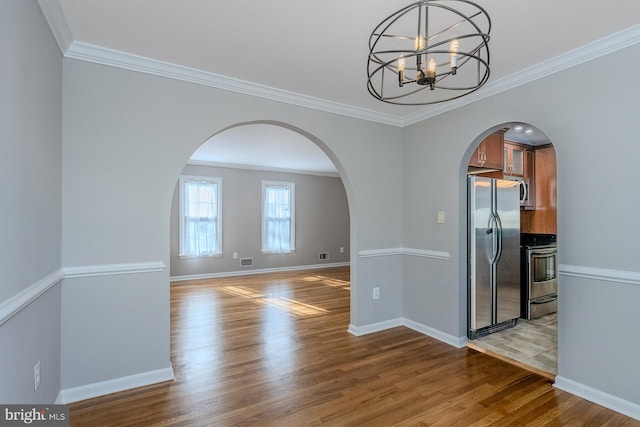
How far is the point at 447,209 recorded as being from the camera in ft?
11.2

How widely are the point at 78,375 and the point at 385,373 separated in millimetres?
2330

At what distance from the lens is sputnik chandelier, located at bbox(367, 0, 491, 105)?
4.52 feet

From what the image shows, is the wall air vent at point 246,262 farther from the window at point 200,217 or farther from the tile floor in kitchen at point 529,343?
the tile floor in kitchen at point 529,343

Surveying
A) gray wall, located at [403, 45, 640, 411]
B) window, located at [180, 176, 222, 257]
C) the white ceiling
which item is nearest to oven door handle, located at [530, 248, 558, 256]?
gray wall, located at [403, 45, 640, 411]

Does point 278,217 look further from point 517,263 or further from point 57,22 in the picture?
point 57,22

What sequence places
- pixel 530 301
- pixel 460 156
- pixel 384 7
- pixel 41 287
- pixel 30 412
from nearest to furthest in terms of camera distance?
pixel 30 412, pixel 41 287, pixel 384 7, pixel 460 156, pixel 530 301

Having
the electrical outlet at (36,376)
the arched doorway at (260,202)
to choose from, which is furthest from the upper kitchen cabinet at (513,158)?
the electrical outlet at (36,376)

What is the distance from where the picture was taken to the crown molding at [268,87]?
83.1 inches

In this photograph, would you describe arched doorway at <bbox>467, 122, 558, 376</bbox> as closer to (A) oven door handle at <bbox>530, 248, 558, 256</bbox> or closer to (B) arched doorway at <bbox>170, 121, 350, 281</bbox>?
(A) oven door handle at <bbox>530, 248, 558, 256</bbox>

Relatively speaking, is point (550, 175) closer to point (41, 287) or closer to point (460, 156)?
point (460, 156)

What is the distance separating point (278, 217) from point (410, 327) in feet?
15.9

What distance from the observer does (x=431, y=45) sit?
172 cm

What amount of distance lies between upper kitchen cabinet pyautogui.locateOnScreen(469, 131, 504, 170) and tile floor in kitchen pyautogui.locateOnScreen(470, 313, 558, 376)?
193cm

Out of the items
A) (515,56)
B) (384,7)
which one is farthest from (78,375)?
(515,56)
